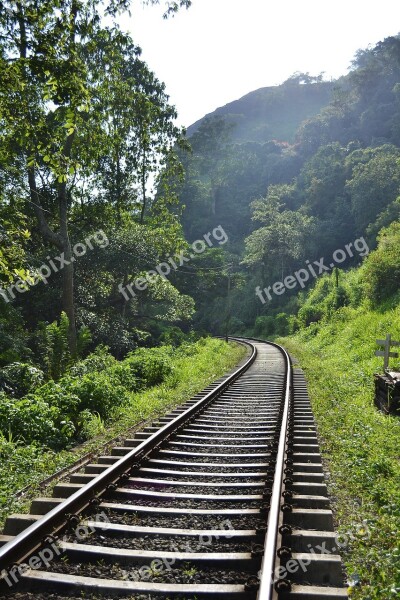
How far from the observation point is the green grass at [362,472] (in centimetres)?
347

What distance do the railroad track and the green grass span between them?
25cm

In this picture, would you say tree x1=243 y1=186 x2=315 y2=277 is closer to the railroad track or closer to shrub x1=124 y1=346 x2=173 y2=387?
shrub x1=124 y1=346 x2=173 y2=387

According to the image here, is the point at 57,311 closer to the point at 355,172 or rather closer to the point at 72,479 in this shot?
the point at 72,479

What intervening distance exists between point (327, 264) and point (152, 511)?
54821 millimetres

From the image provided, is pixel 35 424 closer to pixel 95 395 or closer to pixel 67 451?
pixel 67 451

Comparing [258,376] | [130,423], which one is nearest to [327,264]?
[258,376]

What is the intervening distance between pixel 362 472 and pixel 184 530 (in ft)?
8.51

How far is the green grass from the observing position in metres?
3.47

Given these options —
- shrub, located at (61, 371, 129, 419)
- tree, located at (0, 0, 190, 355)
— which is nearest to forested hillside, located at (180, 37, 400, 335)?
tree, located at (0, 0, 190, 355)

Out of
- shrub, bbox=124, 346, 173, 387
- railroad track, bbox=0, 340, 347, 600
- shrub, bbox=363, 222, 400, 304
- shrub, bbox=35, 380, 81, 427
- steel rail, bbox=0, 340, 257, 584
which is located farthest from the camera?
shrub, bbox=363, 222, 400, 304

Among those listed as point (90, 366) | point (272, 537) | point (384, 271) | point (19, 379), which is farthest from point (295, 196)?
point (272, 537)

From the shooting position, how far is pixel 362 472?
547 cm

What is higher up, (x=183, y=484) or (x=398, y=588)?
(x=183, y=484)

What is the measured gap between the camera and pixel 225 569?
323 cm
